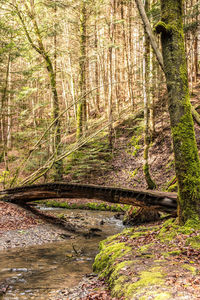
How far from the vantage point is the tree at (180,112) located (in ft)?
18.9

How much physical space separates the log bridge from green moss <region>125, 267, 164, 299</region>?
3767 millimetres

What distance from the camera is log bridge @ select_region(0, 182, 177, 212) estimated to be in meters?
7.66

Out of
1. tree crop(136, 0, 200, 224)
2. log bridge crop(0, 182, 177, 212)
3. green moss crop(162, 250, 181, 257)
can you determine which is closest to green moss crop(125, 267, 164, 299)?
green moss crop(162, 250, 181, 257)

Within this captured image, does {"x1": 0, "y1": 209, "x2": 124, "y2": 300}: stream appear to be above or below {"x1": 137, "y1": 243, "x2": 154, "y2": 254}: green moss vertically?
below

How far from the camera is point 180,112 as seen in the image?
19.3 feet

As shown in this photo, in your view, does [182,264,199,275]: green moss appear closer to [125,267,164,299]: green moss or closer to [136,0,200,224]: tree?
[125,267,164,299]: green moss

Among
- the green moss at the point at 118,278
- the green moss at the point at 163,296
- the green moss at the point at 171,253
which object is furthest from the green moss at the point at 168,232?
the green moss at the point at 163,296

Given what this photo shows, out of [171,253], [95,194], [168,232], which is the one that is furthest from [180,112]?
[95,194]

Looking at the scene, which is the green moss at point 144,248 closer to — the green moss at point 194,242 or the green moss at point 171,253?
the green moss at point 171,253

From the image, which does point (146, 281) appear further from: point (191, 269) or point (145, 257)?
point (145, 257)

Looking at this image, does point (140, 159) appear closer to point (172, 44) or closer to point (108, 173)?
point (108, 173)

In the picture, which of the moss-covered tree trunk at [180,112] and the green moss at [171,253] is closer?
the green moss at [171,253]

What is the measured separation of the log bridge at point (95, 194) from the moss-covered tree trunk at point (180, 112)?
1.69 m

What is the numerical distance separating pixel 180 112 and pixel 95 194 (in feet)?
16.5
